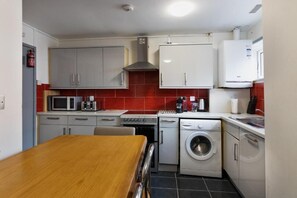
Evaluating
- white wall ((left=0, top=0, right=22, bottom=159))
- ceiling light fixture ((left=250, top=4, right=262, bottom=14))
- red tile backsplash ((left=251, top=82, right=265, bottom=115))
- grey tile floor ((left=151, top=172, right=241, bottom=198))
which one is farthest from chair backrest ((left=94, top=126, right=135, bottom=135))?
ceiling light fixture ((left=250, top=4, right=262, bottom=14))

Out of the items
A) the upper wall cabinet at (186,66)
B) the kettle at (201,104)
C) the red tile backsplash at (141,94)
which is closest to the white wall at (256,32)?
the upper wall cabinet at (186,66)

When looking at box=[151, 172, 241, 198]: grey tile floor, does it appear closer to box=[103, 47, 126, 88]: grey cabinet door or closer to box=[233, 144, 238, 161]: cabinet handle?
box=[233, 144, 238, 161]: cabinet handle

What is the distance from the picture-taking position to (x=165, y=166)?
9.43 ft

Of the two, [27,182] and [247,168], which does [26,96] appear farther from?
[247,168]

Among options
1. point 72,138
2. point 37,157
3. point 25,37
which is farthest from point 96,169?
point 25,37

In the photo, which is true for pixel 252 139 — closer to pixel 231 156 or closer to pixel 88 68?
pixel 231 156

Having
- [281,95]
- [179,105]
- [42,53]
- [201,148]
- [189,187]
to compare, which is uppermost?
[42,53]

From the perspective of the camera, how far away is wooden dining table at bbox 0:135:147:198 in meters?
0.72

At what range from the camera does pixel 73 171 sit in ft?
3.00

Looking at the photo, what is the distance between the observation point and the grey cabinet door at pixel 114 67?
3168 mm

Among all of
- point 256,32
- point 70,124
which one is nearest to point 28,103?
point 70,124

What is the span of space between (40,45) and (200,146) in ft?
9.98

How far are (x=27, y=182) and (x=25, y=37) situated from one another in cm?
271

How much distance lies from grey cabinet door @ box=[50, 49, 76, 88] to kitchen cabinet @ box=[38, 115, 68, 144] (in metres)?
0.60
